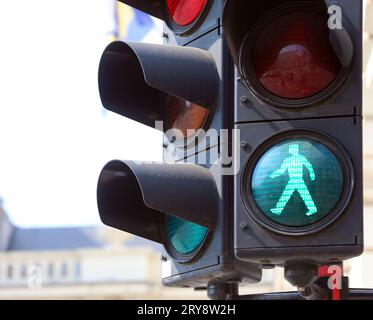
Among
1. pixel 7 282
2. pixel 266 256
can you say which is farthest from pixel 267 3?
pixel 7 282

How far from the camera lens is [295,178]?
3.72 metres

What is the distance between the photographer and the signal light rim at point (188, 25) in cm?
432

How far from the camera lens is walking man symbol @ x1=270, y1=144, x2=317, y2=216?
146 inches

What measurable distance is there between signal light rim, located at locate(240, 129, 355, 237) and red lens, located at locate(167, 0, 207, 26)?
28.3 inches

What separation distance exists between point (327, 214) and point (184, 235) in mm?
693

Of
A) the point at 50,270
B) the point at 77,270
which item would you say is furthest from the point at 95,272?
the point at 50,270

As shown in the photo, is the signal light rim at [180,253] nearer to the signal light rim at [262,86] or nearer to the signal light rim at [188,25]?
the signal light rim at [262,86]

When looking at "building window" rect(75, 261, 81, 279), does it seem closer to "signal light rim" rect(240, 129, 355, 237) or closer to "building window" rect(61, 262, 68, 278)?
"building window" rect(61, 262, 68, 278)

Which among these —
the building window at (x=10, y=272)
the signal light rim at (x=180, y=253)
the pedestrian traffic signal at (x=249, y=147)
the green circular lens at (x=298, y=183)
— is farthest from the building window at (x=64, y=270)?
the green circular lens at (x=298, y=183)

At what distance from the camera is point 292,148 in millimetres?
3773

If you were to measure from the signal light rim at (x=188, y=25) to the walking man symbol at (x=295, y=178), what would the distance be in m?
0.73

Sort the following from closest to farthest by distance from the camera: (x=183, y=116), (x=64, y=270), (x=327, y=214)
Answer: (x=327, y=214) → (x=183, y=116) → (x=64, y=270)

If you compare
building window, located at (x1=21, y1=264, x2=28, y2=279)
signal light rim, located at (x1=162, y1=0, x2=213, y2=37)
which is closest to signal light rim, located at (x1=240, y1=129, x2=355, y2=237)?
signal light rim, located at (x1=162, y1=0, x2=213, y2=37)

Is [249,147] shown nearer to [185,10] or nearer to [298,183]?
[298,183]
